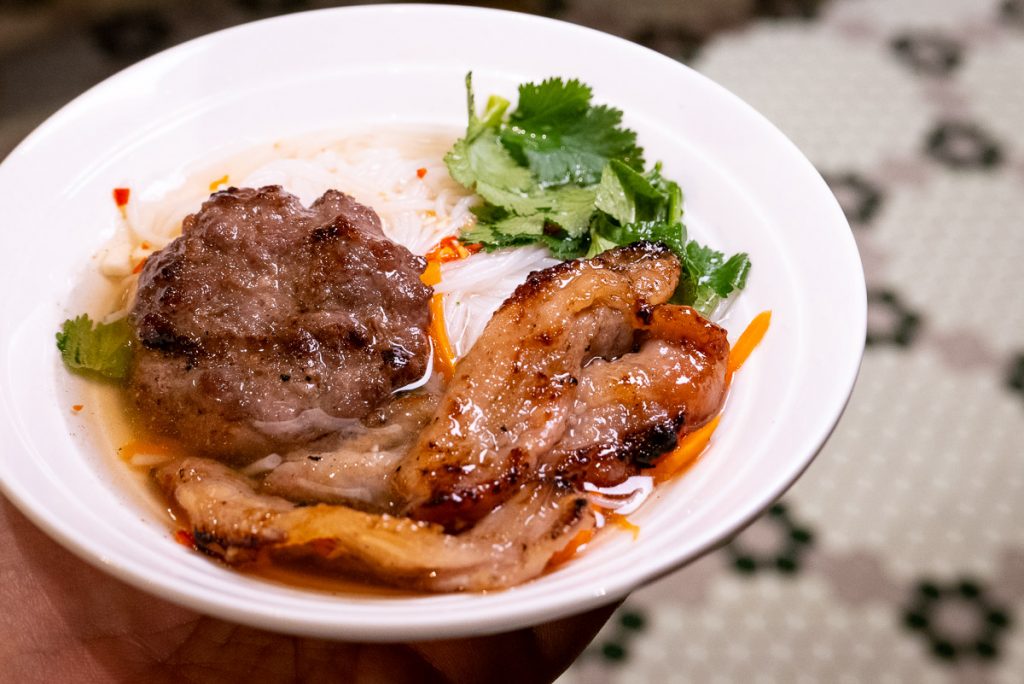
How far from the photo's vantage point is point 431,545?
2.14m

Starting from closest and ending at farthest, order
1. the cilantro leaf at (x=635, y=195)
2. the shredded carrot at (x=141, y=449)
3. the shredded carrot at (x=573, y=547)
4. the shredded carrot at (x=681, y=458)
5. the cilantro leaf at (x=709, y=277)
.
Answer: the shredded carrot at (x=573, y=547), the shredded carrot at (x=681, y=458), the shredded carrot at (x=141, y=449), the cilantro leaf at (x=709, y=277), the cilantro leaf at (x=635, y=195)

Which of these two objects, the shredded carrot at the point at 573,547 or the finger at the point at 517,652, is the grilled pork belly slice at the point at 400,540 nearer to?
the shredded carrot at the point at 573,547

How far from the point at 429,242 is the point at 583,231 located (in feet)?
2.09

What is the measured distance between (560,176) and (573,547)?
68.1 inches

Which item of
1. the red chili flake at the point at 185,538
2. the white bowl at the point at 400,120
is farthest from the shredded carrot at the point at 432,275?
the red chili flake at the point at 185,538

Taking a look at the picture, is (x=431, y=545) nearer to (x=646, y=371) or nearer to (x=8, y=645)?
(x=646, y=371)

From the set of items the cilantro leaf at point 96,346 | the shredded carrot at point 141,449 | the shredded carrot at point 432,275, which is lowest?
the shredded carrot at point 432,275

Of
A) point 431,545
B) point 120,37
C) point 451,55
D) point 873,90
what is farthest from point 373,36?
point 873,90

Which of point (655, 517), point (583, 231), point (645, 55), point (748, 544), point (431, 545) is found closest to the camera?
point (431, 545)

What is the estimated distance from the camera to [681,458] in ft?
8.27

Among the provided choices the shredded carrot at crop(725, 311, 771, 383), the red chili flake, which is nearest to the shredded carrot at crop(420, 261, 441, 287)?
the shredded carrot at crop(725, 311, 771, 383)

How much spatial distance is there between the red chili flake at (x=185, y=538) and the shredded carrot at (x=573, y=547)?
94 centimetres

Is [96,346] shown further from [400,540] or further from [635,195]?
[635,195]

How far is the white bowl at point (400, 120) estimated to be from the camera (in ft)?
6.55
